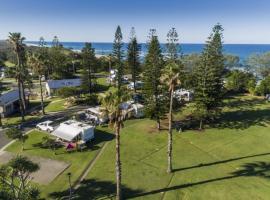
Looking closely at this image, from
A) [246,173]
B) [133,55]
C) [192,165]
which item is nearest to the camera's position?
[246,173]

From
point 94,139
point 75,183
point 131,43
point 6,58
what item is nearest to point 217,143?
point 94,139

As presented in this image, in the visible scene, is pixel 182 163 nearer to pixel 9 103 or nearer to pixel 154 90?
pixel 154 90

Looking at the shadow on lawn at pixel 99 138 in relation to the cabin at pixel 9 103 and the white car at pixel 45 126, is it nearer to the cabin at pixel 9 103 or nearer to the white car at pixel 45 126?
the white car at pixel 45 126

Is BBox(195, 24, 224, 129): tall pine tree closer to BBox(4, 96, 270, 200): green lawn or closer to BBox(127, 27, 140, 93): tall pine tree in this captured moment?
BBox(4, 96, 270, 200): green lawn

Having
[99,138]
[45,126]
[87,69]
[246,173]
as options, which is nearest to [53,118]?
[45,126]

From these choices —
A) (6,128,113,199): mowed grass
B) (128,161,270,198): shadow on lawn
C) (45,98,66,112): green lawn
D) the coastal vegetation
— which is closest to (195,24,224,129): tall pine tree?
the coastal vegetation

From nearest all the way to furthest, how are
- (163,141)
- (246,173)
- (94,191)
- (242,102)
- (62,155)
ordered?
(94,191)
(246,173)
(62,155)
(163,141)
(242,102)

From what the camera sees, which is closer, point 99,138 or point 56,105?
point 99,138

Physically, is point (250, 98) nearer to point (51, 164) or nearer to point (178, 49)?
point (178, 49)
